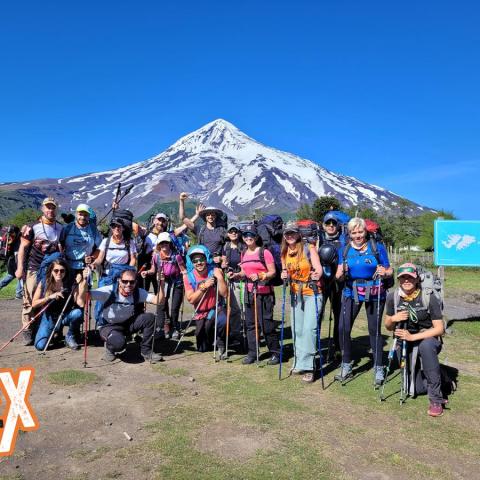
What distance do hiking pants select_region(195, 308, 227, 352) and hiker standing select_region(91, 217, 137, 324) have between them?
5.07ft

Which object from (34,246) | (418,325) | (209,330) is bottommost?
(209,330)

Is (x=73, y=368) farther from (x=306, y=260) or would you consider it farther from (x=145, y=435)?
(x=306, y=260)

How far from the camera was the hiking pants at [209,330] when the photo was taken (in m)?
7.54

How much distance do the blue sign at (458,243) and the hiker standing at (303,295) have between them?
642 centimetres

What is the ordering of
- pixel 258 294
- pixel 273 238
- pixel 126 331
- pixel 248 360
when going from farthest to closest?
pixel 273 238
pixel 126 331
pixel 248 360
pixel 258 294

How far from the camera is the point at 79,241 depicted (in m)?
7.72

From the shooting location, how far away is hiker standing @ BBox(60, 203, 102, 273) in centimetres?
771

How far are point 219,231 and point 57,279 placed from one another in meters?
2.91

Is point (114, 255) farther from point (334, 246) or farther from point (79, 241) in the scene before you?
point (334, 246)

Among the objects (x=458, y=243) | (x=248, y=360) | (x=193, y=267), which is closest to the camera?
(x=248, y=360)

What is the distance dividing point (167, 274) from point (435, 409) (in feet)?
16.0

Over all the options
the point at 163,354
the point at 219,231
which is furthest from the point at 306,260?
the point at 163,354

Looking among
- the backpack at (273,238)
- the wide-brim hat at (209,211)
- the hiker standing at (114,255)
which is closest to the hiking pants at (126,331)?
the hiker standing at (114,255)

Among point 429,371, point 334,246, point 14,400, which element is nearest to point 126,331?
point 14,400
